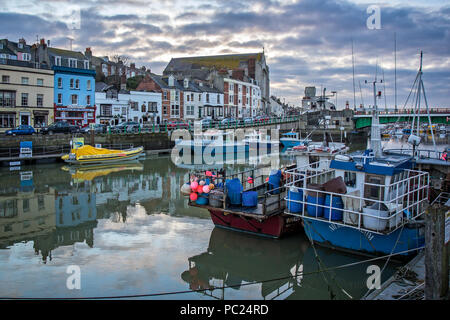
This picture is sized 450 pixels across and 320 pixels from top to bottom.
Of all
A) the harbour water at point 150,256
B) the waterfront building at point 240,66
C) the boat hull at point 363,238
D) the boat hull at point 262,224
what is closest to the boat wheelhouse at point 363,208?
the boat hull at point 363,238

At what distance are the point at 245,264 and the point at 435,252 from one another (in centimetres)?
628

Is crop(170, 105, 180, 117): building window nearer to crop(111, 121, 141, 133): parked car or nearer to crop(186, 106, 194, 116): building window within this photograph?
crop(186, 106, 194, 116): building window

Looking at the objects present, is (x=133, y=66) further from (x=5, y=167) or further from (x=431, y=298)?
(x=431, y=298)

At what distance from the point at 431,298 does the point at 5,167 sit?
3244 cm

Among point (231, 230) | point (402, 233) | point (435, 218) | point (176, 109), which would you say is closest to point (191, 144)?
point (176, 109)

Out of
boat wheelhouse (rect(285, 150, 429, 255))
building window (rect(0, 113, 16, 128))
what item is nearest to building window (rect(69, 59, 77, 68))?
building window (rect(0, 113, 16, 128))

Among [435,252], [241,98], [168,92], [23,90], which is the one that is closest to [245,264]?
[435,252]

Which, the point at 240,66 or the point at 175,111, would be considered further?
the point at 240,66

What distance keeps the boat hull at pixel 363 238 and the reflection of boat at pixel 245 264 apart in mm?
1115

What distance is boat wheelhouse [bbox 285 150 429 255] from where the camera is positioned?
10.9m

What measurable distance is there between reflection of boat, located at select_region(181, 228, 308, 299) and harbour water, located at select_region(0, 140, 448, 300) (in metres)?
0.03

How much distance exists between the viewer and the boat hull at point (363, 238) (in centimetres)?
1118

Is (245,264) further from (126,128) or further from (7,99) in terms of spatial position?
(7,99)

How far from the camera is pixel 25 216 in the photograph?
1753cm
